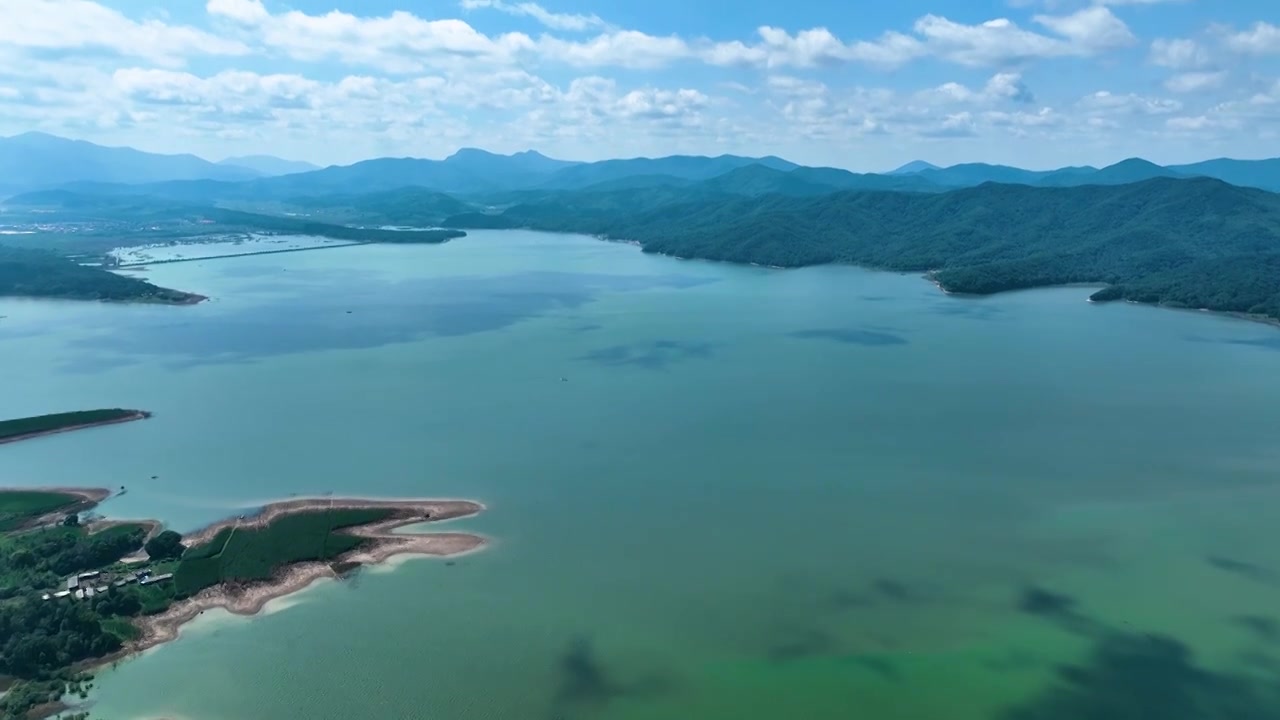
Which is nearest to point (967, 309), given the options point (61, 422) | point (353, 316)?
point (353, 316)

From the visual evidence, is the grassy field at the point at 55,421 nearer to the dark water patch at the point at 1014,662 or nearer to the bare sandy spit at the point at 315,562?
the bare sandy spit at the point at 315,562

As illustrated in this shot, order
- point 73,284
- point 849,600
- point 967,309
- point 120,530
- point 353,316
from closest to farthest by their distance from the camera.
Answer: point 849,600, point 120,530, point 353,316, point 967,309, point 73,284

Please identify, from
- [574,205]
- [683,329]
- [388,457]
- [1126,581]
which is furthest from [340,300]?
[574,205]

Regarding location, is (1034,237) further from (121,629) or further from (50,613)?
(50,613)

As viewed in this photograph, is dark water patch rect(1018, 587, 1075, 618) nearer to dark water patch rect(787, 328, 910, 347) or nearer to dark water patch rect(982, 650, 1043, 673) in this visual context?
dark water patch rect(982, 650, 1043, 673)

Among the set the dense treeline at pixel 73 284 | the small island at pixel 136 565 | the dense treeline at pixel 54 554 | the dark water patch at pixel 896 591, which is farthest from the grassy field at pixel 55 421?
the dense treeline at pixel 73 284
